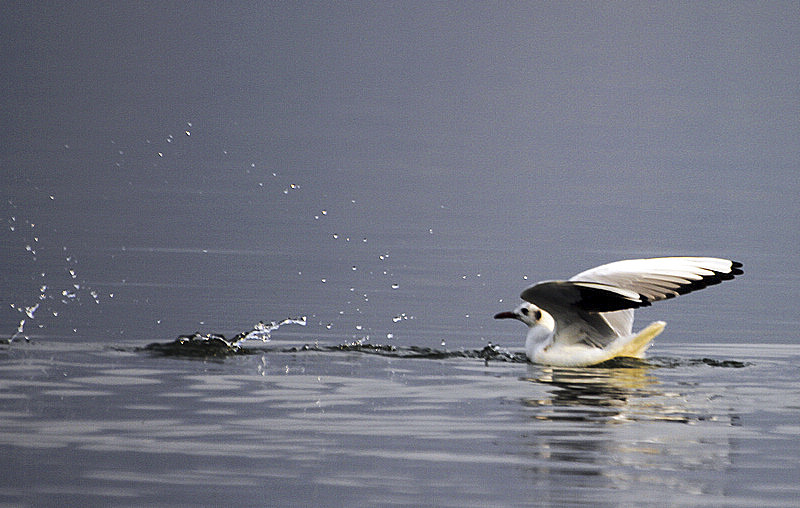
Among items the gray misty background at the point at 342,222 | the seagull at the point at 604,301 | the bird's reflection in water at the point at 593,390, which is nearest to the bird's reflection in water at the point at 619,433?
the bird's reflection in water at the point at 593,390

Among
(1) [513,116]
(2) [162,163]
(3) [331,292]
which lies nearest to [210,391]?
(3) [331,292]

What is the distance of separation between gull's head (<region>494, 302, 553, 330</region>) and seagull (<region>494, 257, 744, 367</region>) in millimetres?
323

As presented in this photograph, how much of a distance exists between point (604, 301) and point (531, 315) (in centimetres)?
144

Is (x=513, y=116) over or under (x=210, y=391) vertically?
over

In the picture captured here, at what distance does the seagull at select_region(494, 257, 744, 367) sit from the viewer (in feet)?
59.4

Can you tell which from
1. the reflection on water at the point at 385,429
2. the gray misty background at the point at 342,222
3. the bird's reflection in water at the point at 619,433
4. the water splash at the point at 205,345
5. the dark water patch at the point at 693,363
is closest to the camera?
the reflection on water at the point at 385,429

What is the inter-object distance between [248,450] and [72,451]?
44.4 inches

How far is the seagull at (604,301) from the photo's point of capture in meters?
18.1

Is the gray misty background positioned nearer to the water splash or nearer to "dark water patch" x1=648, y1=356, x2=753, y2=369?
the water splash

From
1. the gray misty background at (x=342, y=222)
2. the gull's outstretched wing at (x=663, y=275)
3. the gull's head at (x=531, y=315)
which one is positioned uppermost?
the gray misty background at (x=342, y=222)

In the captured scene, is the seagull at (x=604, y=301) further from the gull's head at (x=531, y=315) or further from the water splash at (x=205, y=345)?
the water splash at (x=205, y=345)

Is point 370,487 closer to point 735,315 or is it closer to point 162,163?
point 735,315

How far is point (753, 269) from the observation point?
3300 cm

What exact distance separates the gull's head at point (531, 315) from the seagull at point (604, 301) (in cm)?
32
